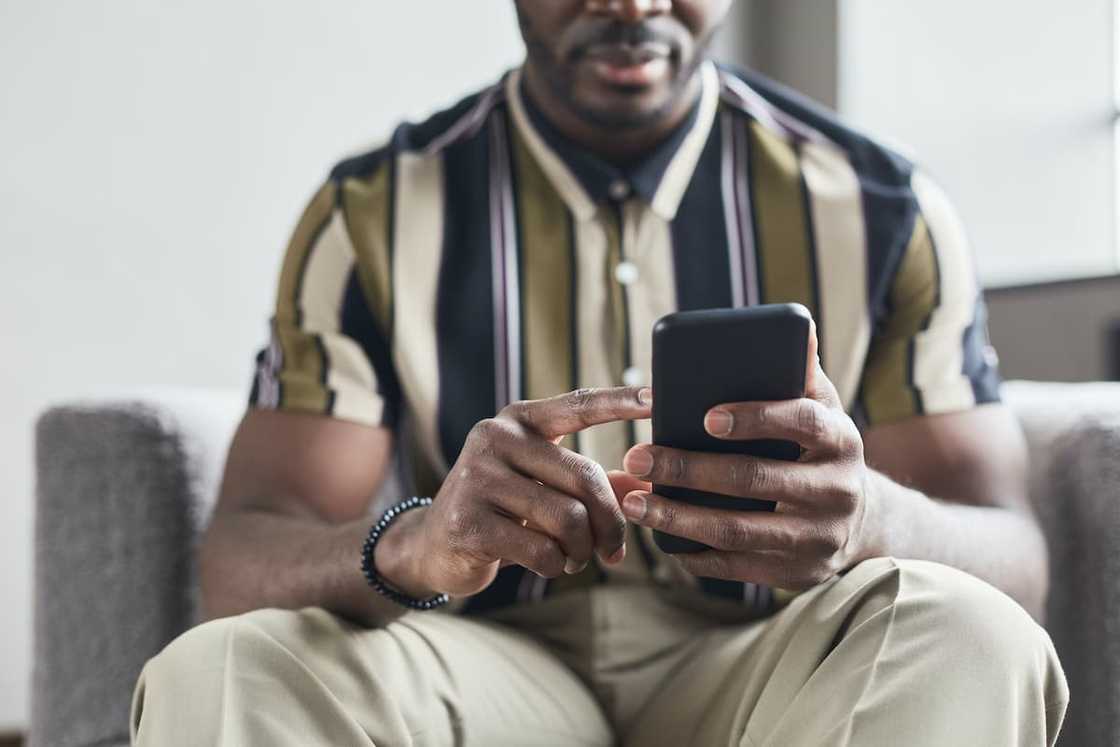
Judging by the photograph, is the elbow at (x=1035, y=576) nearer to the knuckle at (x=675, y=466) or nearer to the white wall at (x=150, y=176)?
the knuckle at (x=675, y=466)

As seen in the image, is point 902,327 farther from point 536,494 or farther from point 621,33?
point 536,494

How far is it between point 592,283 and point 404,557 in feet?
1.14

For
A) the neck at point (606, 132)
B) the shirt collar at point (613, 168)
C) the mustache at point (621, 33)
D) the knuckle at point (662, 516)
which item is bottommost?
the knuckle at point (662, 516)

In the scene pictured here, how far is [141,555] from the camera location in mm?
919

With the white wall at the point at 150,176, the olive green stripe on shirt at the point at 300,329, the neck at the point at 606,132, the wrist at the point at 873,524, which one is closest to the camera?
the wrist at the point at 873,524

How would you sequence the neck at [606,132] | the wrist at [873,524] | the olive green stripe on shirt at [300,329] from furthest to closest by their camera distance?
the neck at [606,132] < the olive green stripe on shirt at [300,329] < the wrist at [873,524]

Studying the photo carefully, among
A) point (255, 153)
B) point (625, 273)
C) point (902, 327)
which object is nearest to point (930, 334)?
point (902, 327)

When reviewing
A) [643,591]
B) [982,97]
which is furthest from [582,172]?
[982,97]

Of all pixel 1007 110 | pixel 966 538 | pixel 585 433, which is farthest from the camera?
pixel 1007 110

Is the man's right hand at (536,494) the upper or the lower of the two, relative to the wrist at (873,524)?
upper

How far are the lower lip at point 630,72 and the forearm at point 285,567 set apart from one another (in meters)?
0.46

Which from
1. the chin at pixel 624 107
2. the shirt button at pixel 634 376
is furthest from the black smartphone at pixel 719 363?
Answer: the chin at pixel 624 107

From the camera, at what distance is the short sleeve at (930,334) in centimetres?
97

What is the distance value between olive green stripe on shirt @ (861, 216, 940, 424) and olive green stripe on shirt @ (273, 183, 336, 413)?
467 mm
